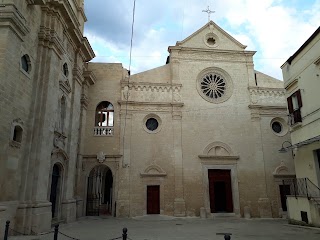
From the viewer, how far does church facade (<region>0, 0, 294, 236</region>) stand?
14660mm

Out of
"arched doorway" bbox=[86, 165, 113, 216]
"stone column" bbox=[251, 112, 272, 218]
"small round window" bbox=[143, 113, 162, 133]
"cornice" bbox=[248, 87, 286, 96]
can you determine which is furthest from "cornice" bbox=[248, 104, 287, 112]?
"arched doorway" bbox=[86, 165, 113, 216]

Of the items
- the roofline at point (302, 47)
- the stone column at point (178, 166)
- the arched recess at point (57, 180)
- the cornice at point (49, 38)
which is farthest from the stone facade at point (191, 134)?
the cornice at point (49, 38)

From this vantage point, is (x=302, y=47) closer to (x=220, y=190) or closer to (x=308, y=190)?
(x=308, y=190)

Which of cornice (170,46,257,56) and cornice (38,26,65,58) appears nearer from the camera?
cornice (38,26,65,58)

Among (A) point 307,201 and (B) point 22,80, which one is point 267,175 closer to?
(A) point 307,201

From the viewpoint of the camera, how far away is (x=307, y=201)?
12.7 meters

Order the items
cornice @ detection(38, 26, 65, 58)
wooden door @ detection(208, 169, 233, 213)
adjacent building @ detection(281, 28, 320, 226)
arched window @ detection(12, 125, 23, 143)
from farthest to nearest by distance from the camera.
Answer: wooden door @ detection(208, 169, 233, 213) < adjacent building @ detection(281, 28, 320, 226) < cornice @ detection(38, 26, 65, 58) < arched window @ detection(12, 125, 23, 143)

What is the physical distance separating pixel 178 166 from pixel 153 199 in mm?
2724

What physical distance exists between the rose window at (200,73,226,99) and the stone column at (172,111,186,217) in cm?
298

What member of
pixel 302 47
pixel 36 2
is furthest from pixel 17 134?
pixel 302 47

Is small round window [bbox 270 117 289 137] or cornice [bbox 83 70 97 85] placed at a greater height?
cornice [bbox 83 70 97 85]

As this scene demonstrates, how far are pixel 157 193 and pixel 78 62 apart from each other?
982 cm

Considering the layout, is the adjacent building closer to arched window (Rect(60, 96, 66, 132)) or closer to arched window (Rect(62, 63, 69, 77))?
arched window (Rect(60, 96, 66, 132))

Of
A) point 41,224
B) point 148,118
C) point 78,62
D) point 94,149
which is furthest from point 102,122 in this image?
point 41,224
